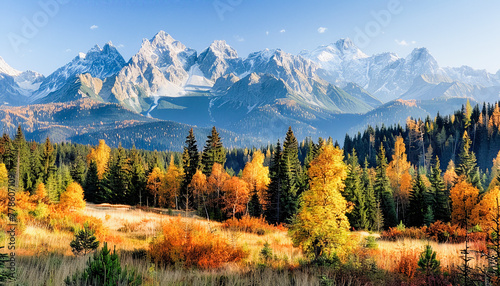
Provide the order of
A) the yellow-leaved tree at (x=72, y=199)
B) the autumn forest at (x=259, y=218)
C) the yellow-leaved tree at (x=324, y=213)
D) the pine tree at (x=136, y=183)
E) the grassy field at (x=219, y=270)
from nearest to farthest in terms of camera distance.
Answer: the grassy field at (x=219, y=270) → the autumn forest at (x=259, y=218) → the yellow-leaved tree at (x=324, y=213) → the yellow-leaved tree at (x=72, y=199) → the pine tree at (x=136, y=183)

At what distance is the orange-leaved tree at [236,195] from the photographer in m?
42.0

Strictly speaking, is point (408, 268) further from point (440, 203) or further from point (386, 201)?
point (386, 201)

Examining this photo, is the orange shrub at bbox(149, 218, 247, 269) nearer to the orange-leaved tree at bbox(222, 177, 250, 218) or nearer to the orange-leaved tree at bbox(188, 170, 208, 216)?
the orange-leaved tree at bbox(222, 177, 250, 218)

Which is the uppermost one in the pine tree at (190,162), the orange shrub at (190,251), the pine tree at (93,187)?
the pine tree at (190,162)

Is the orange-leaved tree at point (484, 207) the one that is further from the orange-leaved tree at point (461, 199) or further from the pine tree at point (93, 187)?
the pine tree at point (93, 187)

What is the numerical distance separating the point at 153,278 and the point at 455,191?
54174 millimetres

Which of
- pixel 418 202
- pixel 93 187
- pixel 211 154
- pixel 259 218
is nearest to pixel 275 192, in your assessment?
pixel 259 218

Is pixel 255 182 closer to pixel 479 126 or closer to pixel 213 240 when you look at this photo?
pixel 213 240

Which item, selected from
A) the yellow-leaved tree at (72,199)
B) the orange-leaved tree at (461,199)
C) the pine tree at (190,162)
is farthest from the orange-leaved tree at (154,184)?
the orange-leaved tree at (461,199)

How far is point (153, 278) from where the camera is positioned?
22.7 ft

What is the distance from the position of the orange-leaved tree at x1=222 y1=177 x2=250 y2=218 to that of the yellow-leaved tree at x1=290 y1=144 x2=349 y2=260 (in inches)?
1079

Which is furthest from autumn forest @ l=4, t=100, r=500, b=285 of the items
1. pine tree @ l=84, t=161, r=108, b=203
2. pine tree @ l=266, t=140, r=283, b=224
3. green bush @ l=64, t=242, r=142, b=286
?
pine tree @ l=84, t=161, r=108, b=203

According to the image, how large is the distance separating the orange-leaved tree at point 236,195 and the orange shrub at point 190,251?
30259 mm

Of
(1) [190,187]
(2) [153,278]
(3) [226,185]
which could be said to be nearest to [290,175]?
(3) [226,185]
